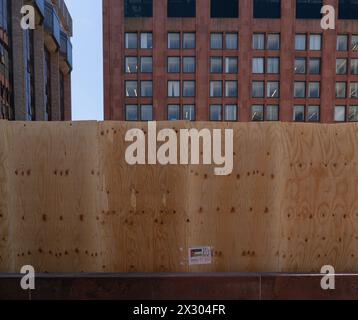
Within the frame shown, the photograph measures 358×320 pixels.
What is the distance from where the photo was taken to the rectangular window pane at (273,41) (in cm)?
3600

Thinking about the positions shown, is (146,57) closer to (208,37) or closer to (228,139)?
(208,37)

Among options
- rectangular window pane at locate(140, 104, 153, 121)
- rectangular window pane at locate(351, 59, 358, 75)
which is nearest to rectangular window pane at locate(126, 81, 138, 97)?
rectangular window pane at locate(140, 104, 153, 121)

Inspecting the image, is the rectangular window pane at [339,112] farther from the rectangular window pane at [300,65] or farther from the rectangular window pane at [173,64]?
the rectangular window pane at [173,64]

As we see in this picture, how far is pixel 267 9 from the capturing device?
35.8 meters

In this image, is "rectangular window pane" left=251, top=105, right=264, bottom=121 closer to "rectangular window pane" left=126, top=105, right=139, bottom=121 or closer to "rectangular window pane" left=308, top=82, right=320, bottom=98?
"rectangular window pane" left=308, top=82, right=320, bottom=98

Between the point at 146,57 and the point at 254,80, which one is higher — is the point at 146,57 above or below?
above

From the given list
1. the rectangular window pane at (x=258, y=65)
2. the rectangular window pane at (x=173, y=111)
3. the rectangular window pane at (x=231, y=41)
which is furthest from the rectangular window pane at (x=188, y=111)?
the rectangular window pane at (x=258, y=65)

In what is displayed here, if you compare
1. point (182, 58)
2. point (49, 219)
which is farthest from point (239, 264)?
point (182, 58)

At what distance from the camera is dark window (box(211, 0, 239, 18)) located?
35.5 m

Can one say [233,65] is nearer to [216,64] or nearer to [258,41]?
[216,64]
